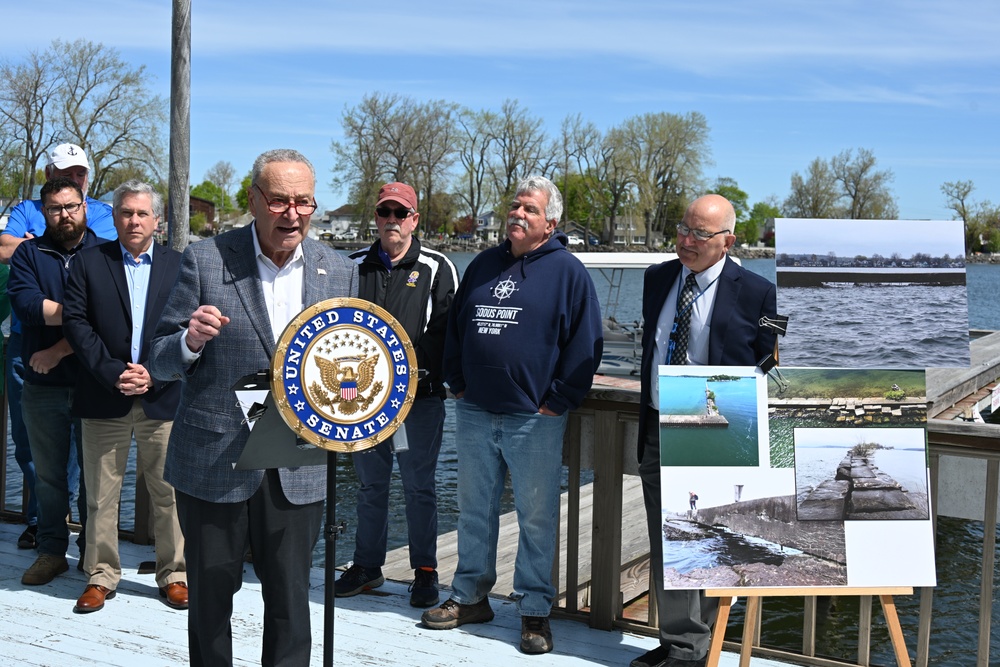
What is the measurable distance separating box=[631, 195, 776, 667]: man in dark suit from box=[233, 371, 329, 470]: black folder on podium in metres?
1.32

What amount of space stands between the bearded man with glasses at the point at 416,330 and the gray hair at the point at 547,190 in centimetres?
60

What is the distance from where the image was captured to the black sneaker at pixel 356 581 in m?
4.44

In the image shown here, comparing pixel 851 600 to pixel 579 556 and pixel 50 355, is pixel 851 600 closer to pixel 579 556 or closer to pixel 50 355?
pixel 579 556

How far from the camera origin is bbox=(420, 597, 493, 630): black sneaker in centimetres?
405

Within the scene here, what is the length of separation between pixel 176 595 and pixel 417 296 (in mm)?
1668

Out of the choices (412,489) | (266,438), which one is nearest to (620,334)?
(412,489)

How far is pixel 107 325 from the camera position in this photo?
4129 mm

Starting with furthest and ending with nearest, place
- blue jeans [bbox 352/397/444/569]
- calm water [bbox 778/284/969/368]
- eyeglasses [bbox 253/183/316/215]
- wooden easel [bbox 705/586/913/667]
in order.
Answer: blue jeans [bbox 352/397/444/569]
calm water [bbox 778/284/969/368]
wooden easel [bbox 705/586/913/667]
eyeglasses [bbox 253/183/316/215]

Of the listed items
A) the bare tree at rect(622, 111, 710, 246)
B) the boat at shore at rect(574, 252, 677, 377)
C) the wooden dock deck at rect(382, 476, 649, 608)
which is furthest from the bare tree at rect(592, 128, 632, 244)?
→ the wooden dock deck at rect(382, 476, 649, 608)

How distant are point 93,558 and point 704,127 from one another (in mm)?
75089

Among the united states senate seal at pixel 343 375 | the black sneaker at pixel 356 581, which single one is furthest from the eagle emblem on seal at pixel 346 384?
the black sneaker at pixel 356 581

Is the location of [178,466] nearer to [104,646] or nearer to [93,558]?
[104,646]

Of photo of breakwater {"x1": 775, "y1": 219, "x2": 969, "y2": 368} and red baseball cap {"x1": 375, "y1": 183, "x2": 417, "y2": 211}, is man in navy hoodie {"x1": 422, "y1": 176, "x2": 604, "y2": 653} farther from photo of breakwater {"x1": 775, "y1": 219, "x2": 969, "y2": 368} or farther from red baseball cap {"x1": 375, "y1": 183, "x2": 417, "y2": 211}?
photo of breakwater {"x1": 775, "y1": 219, "x2": 969, "y2": 368}

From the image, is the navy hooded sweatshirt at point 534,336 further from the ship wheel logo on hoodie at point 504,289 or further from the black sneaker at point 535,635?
the black sneaker at point 535,635
